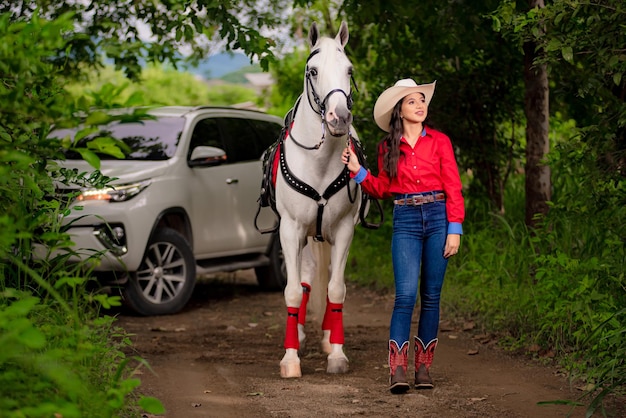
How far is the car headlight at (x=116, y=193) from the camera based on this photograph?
988cm

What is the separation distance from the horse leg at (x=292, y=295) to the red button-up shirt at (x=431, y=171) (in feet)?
3.33

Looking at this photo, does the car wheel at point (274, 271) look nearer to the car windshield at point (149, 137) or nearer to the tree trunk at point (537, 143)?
the car windshield at point (149, 137)

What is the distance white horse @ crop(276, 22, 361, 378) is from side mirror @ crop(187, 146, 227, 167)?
2962 millimetres

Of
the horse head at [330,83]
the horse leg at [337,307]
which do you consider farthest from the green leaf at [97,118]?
the horse leg at [337,307]

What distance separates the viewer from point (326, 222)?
24.9 feet

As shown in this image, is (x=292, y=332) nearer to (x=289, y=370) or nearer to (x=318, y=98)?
(x=289, y=370)

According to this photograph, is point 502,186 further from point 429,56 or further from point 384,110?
point 384,110

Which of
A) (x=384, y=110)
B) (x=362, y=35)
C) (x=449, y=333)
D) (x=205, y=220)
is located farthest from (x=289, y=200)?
(x=362, y=35)

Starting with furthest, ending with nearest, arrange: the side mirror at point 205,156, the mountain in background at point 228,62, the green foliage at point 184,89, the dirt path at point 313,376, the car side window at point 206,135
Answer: the green foliage at point 184,89, the mountain in background at point 228,62, the car side window at point 206,135, the side mirror at point 205,156, the dirt path at point 313,376

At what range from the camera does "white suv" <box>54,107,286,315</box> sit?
9.94 metres

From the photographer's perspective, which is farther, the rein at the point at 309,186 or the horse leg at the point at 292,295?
the horse leg at the point at 292,295

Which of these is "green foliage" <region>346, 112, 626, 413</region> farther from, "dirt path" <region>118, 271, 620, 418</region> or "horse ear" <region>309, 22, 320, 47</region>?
"horse ear" <region>309, 22, 320, 47</region>

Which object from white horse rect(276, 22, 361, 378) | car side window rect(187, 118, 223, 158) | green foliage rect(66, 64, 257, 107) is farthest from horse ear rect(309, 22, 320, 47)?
green foliage rect(66, 64, 257, 107)

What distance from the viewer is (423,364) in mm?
6906
